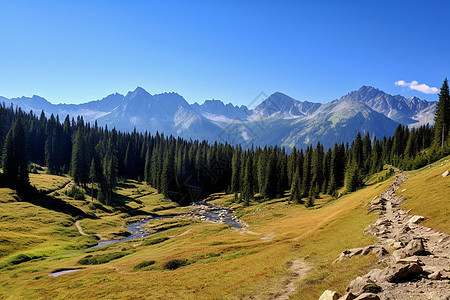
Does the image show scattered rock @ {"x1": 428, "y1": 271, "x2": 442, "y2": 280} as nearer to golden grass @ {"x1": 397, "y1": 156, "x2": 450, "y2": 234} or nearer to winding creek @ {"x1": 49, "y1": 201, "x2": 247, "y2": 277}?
golden grass @ {"x1": 397, "y1": 156, "x2": 450, "y2": 234}

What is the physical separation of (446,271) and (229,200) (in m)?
126

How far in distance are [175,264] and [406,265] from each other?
3100 cm

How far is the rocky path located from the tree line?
6258cm

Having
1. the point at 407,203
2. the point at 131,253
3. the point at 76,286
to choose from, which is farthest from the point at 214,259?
the point at 407,203

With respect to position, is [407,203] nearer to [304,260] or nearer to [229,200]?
[304,260]

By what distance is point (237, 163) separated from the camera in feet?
536

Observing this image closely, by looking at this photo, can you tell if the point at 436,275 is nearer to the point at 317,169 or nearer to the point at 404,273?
the point at 404,273

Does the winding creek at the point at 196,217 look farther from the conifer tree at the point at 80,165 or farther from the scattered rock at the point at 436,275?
the scattered rock at the point at 436,275

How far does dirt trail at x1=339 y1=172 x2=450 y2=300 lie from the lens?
1645 centimetres

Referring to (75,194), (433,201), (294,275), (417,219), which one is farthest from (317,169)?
(75,194)

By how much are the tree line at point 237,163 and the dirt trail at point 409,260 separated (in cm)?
6202

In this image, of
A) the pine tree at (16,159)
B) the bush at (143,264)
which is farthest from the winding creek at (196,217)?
the pine tree at (16,159)

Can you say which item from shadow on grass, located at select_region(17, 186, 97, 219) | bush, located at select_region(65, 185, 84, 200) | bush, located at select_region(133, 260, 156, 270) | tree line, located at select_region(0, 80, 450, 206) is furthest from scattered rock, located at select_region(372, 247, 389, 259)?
bush, located at select_region(65, 185, 84, 200)

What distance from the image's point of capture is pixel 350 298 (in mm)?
15836
